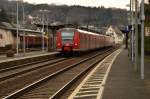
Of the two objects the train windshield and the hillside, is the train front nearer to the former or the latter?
the train windshield

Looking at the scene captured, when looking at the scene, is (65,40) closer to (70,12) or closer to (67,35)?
(67,35)

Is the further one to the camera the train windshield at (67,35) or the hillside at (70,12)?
the hillside at (70,12)

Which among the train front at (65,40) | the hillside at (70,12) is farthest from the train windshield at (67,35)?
the hillside at (70,12)

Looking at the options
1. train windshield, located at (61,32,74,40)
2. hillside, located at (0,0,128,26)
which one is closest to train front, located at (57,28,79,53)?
train windshield, located at (61,32,74,40)

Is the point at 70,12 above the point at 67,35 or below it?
above

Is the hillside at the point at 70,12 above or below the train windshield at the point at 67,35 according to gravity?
above

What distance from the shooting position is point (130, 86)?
19.0 meters

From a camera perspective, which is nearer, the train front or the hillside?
the train front

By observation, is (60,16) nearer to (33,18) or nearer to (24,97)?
(33,18)

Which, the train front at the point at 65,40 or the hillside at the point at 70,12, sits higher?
the hillside at the point at 70,12

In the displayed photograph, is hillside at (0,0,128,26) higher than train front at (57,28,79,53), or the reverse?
hillside at (0,0,128,26)

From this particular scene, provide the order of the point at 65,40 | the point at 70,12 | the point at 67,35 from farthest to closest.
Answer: the point at 70,12 < the point at 65,40 < the point at 67,35

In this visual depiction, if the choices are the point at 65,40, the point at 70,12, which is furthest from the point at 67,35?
the point at 70,12

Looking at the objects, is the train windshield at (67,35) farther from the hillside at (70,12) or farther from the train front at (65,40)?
the hillside at (70,12)
